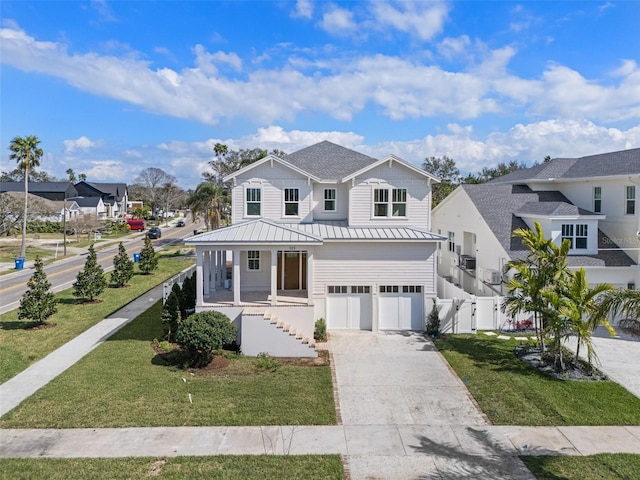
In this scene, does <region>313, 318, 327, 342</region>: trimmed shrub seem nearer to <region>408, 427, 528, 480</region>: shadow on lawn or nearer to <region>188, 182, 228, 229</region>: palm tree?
<region>408, 427, 528, 480</region>: shadow on lawn

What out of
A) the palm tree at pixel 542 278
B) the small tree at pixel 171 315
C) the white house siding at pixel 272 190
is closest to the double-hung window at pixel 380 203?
the white house siding at pixel 272 190

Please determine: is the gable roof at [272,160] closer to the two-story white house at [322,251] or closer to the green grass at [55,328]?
the two-story white house at [322,251]

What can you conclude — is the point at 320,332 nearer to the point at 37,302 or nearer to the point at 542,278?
the point at 542,278

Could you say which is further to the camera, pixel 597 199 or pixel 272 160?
pixel 597 199

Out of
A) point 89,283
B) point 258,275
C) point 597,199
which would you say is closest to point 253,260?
point 258,275

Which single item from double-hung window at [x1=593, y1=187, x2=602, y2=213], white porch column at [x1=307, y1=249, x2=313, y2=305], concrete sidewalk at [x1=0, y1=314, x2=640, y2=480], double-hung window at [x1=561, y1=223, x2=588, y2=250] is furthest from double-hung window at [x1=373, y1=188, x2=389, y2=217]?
double-hung window at [x1=593, y1=187, x2=602, y2=213]

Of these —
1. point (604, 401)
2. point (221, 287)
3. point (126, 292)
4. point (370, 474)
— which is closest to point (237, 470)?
point (370, 474)
